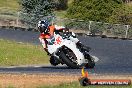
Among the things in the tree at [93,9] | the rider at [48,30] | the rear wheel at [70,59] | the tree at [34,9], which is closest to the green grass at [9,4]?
the tree at [34,9]

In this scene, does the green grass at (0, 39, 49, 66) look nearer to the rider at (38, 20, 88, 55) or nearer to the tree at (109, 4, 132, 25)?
the rider at (38, 20, 88, 55)

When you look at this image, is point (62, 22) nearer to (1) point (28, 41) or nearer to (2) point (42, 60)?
(1) point (28, 41)

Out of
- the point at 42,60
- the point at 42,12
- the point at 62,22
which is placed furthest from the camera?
the point at 42,12

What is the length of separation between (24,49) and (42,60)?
3601 mm

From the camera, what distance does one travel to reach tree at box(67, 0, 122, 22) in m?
49.5

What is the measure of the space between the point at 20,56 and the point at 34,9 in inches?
981

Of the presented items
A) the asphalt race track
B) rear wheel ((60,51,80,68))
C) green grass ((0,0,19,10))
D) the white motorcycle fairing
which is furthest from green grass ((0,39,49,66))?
green grass ((0,0,19,10))

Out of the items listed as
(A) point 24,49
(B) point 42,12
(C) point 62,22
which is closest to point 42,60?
(A) point 24,49

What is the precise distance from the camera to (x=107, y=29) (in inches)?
1775

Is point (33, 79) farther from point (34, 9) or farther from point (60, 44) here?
point (34, 9)

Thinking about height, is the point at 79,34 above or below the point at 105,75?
below

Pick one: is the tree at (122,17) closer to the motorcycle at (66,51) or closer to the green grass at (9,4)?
the green grass at (9,4)

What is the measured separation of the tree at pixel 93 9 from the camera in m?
49.5

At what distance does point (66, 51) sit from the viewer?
21.3m
